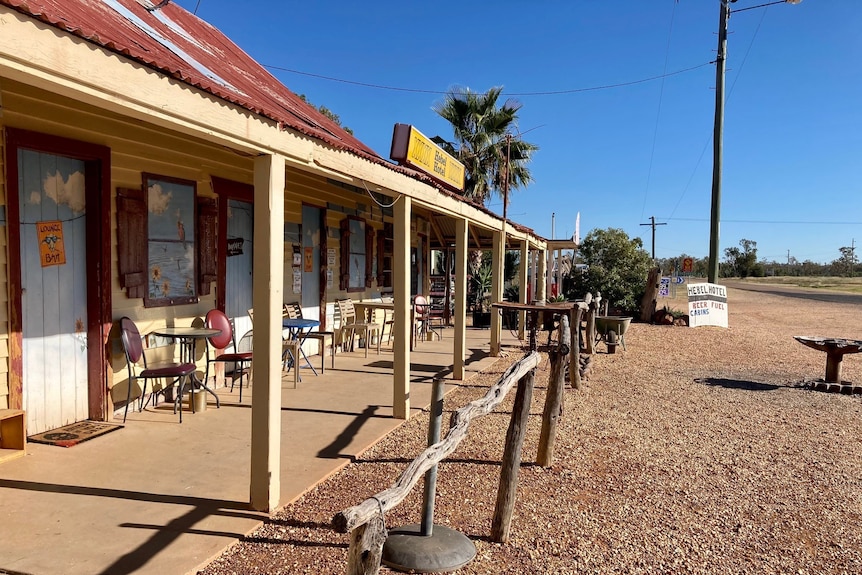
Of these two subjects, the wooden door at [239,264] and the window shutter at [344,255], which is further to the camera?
the window shutter at [344,255]

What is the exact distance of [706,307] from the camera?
1664cm

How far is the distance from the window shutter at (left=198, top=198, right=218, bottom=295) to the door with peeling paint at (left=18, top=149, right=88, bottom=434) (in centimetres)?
135

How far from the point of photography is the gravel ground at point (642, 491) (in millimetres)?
3104

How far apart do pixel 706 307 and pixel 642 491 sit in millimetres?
14199

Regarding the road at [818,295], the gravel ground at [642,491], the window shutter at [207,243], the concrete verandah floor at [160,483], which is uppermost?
the window shutter at [207,243]

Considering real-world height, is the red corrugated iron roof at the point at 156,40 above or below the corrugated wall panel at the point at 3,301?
above

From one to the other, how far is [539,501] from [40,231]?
4348 millimetres

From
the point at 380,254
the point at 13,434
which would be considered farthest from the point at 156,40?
the point at 380,254

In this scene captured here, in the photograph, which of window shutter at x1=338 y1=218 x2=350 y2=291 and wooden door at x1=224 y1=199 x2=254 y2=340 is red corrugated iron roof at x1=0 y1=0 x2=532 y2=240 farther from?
window shutter at x1=338 y1=218 x2=350 y2=291

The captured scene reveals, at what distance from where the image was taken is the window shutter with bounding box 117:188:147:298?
16.6 ft

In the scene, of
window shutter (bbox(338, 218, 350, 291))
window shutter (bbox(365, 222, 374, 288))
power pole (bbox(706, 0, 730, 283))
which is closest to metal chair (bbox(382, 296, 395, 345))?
window shutter (bbox(365, 222, 374, 288))

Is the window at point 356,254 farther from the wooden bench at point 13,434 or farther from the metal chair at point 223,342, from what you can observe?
the wooden bench at point 13,434

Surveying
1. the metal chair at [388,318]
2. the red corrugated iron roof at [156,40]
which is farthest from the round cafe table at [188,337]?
the metal chair at [388,318]

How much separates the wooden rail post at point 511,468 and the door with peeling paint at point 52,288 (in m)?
3.70
